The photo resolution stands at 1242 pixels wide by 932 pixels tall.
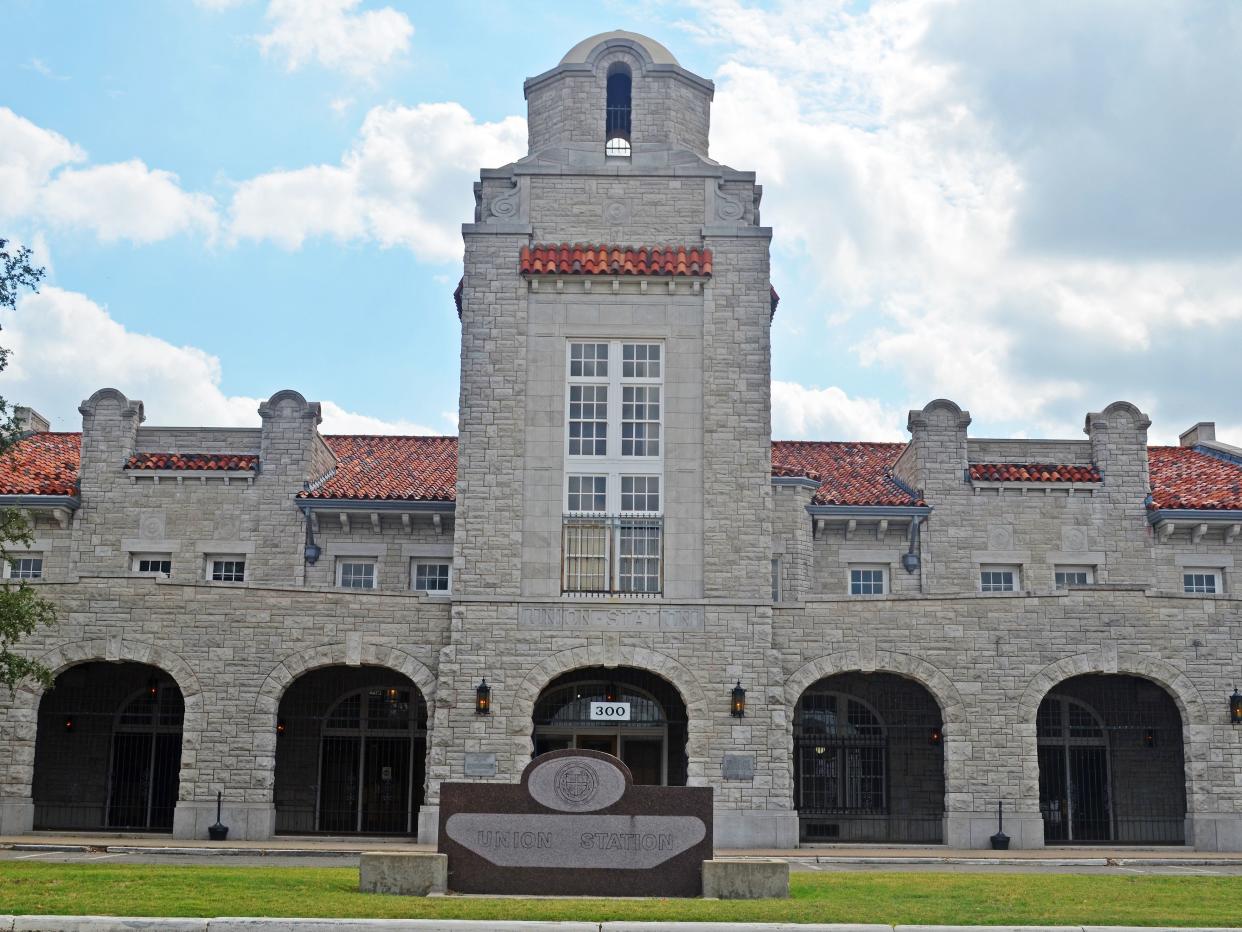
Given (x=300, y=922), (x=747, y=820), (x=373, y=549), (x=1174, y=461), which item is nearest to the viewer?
(x=300, y=922)

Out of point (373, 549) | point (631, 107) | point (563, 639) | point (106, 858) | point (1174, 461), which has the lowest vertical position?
point (106, 858)

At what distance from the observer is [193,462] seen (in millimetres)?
32406

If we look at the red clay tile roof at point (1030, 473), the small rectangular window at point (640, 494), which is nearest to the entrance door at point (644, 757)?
the small rectangular window at point (640, 494)

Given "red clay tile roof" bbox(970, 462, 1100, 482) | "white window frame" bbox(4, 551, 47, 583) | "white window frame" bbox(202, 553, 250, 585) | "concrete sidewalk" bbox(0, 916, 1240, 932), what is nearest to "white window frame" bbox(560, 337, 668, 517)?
"white window frame" bbox(202, 553, 250, 585)

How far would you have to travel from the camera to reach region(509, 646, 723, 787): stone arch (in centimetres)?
2664

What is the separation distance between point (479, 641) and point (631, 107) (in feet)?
38.5

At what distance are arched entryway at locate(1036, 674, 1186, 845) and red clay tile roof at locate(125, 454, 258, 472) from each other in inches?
732

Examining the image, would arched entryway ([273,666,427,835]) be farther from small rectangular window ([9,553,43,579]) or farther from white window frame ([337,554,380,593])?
small rectangular window ([9,553,43,579])

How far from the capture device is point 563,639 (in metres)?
27.0

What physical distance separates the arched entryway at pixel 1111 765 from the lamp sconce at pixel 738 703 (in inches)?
301

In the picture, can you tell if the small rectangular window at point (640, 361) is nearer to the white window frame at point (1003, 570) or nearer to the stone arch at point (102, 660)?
the white window frame at point (1003, 570)

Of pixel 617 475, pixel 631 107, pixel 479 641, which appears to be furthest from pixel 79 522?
pixel 631 107

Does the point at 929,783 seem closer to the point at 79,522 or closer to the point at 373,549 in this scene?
the point at 373,549

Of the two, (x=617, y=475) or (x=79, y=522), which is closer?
(x=617, y=475)
